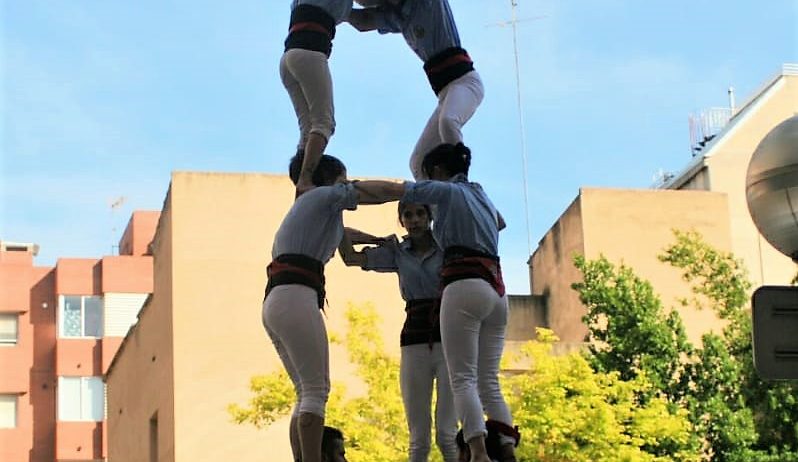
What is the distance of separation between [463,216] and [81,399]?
60.4 meters

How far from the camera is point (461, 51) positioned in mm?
10219

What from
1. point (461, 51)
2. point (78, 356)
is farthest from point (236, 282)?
point (461, 51)

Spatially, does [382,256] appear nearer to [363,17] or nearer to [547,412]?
[363,17]

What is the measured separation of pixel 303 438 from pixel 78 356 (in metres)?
60.4

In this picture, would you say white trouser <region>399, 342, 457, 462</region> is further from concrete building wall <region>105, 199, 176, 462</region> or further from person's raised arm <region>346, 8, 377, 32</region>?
concrete building wall <region>105, 199, 176, 462</region>

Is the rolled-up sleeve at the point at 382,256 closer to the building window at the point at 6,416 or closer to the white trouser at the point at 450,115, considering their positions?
the white trouser at the point at 450,115

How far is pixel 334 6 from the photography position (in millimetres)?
9734

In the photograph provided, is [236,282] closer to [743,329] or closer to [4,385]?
[743,329]

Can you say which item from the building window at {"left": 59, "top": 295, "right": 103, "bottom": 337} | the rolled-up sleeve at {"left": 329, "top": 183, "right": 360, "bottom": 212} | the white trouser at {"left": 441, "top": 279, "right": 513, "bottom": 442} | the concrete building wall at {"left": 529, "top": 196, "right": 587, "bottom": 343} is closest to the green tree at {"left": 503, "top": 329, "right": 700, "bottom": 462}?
the concrete building wall at {"left": 529, "top": 196, "right": 587, "bottom": 343}

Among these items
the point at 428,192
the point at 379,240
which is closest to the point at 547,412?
the point at 379,240

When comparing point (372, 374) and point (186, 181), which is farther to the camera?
point (186, 181)

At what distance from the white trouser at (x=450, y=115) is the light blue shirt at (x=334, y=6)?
2.97 ft

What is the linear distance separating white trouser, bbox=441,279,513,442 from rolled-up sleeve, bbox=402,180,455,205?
574 mm

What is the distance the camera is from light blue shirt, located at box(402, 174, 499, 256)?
8.96 m
